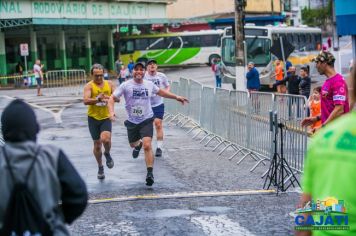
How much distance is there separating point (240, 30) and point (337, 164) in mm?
25016

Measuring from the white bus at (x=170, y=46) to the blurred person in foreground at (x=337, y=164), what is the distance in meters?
61.0

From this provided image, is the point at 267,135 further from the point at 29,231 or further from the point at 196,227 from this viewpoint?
the point at 29,231

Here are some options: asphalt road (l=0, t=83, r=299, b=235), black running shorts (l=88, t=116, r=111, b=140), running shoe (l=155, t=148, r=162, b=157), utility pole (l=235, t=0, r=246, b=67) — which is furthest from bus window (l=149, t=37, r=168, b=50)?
black running shorts (l=88, t=116, r=111, b=140)

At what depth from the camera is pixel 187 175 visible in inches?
512

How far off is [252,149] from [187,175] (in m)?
2.30

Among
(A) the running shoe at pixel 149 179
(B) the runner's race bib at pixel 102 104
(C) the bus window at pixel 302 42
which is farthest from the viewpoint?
(C) the bus window at pixel 302 42

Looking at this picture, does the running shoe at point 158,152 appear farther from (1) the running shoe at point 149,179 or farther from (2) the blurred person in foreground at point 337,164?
(2) the blurred person in foreground at point 337,164

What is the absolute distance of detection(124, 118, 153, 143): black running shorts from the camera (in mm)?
12258

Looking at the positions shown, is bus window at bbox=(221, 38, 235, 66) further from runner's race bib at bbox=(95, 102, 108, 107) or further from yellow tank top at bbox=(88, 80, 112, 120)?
runner's race bib at bbox=(95, 102, 108, 107)

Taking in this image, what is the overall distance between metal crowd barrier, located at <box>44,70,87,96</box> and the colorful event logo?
3912 centimetres

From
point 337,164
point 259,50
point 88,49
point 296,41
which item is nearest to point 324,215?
point 337,164

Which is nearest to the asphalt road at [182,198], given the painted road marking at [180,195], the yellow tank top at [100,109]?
the painted road marking at [180,195]

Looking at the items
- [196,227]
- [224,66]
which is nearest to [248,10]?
[224,66]

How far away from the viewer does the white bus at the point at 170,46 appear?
65125 mm
